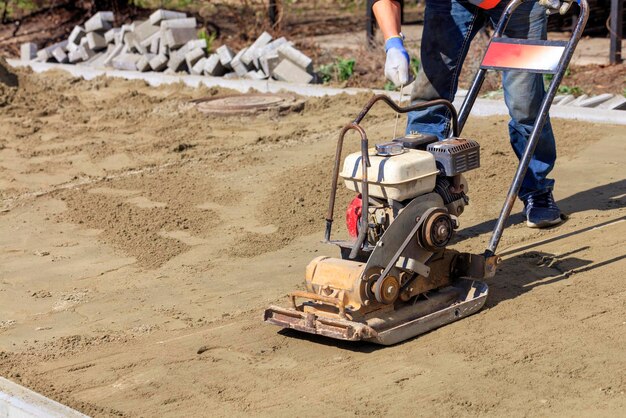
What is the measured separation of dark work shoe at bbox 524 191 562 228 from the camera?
5508 millimetres

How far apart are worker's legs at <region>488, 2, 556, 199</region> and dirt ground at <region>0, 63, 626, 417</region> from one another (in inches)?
12.4

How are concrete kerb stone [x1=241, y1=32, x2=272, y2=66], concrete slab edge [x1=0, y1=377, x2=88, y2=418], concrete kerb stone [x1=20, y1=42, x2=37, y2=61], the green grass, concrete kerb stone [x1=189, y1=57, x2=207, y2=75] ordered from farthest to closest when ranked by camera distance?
concrete kerb stone [x1=20, y1=42, x2=37, y2=61]
the green grass
concrete kerb stone [x1=189, y1=57, x2=207, y2=75]
concrete kerb stone [x1=241, y1=32, x2=272, y2=66]
concrete slab edge [x1=0, y1=377, x2=88, y2=418]

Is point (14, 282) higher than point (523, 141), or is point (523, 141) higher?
point (523, 141)

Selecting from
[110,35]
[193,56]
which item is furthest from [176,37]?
[110,35]

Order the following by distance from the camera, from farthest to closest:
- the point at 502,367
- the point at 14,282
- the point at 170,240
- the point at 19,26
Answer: the point at 19,26 → the point at 170,240 → the point at 14,282 → the point at 502,367

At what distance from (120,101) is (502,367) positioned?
24.7 feet

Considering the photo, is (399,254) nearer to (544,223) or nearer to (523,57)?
(523,57)

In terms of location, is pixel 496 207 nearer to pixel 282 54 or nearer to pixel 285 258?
pixel 285 258

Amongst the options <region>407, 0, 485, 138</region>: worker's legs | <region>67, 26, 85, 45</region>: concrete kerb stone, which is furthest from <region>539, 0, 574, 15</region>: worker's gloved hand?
<region>67, 26, 85, 45</region>: concrete kerb stone

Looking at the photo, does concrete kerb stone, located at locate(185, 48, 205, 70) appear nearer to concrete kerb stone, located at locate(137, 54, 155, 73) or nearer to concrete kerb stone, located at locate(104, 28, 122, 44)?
concrete kerb stone, located at locate(137, 54, 155, 73)

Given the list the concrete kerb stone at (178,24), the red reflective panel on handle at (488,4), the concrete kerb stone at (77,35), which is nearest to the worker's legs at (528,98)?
the red reflective panel on handle at (488,4)

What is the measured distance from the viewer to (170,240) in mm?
5859

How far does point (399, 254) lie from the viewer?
13.1ft

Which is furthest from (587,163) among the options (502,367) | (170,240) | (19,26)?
(19,26)
